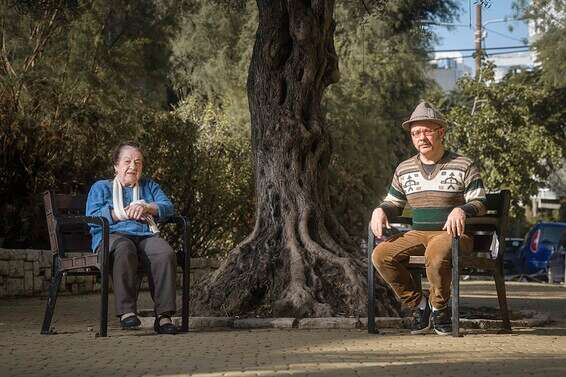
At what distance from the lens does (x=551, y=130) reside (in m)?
41.6

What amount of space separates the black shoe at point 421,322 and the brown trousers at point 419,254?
83mm

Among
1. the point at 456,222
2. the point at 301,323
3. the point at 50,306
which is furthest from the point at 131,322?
the point at 456,222

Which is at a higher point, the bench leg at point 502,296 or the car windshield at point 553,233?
the car windshield at point 553,233

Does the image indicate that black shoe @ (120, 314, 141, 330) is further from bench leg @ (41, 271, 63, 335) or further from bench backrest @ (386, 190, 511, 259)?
bench backrest @ (386, 190, 511, 259)

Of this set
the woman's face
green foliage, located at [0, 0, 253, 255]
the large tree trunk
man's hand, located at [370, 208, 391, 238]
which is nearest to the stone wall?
green foliage, located at [0, 0, 253, 255]

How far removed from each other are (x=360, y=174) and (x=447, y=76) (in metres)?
60.4

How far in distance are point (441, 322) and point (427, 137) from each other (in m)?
1.45

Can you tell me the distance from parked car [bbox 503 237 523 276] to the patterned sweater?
25702 mm

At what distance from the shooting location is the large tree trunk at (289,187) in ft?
38.1

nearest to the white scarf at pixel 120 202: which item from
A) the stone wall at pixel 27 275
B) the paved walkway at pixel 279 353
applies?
the paved walkway at pixel 279 353

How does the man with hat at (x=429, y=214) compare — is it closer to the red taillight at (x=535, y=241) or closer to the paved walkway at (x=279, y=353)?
the paved walkway at (x=279, y=353)

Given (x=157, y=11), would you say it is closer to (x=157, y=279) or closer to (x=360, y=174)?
(x=360, y=174)

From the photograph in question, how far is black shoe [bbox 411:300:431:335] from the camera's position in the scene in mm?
9773

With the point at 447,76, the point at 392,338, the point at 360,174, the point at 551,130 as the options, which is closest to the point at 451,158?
the point at 392,338
